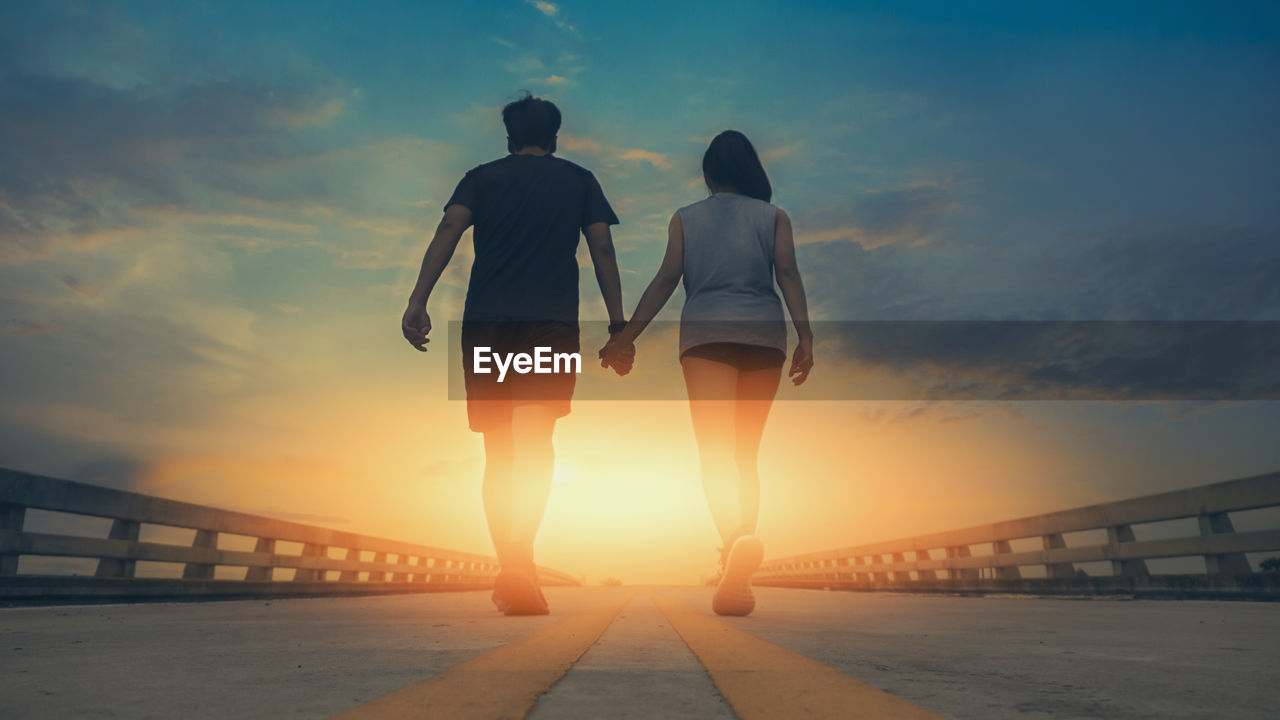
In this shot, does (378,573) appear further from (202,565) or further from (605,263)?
(605,263)

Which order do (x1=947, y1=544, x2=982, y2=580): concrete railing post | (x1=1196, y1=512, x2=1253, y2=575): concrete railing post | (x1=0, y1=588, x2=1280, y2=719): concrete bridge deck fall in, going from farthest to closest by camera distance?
(x1=947, y1=544, x2=982, y2=580): concrete railing post
(x1=1196, y1=512, x2=1253, y2=575): concrete railing post
(x1=0, y1=588, x2=1280, y2=719): concrete bridge deck

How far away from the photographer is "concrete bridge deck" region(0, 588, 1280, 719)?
Result: 1.81m

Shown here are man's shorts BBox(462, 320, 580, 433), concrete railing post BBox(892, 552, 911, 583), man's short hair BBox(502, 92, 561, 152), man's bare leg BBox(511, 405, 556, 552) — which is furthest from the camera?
concrete railing post BBox(892, 552, 911, 583)

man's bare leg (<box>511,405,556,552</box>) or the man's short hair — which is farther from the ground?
Result: the man's short hair

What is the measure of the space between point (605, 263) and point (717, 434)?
54.3 inches

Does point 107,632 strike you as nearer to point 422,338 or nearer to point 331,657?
point 331,657

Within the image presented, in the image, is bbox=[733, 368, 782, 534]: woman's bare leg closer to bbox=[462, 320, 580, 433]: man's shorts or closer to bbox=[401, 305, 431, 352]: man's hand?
bbox=[462, 320, 580, 433]: man's shorts

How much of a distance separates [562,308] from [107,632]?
288cm

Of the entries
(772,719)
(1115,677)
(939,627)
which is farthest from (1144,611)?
(772,719)

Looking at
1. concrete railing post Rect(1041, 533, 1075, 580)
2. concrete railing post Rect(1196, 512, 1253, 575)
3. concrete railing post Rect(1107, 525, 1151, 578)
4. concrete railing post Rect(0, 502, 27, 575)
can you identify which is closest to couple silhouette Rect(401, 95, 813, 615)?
concrete railing post Rect(0, 502, 27, 575)

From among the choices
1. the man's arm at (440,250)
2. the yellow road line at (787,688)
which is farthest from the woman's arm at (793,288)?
the yellow road line at (787,688)

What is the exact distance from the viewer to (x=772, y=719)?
1.62 metres

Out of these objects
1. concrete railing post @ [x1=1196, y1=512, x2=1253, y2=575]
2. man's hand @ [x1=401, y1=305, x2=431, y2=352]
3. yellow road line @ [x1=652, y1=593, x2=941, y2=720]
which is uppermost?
man's hand @ [x1=401, y1=305, x2=431, y2=352]

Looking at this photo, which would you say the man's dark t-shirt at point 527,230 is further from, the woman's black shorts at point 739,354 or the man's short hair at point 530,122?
the woman's black shorts at point 739,354
